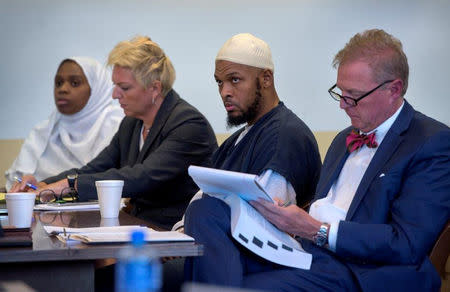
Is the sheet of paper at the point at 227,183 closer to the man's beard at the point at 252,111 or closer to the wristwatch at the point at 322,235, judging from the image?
the wristwatch at the point at 322,235

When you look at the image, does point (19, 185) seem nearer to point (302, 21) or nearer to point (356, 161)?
point (356, 161)

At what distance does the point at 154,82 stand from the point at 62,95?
1727 mm

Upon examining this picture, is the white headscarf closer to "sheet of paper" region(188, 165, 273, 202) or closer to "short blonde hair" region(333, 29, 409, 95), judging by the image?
"short blonde hair" region(333, 29, 409, 95)

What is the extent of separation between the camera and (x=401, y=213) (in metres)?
2.15

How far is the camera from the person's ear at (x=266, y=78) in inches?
124

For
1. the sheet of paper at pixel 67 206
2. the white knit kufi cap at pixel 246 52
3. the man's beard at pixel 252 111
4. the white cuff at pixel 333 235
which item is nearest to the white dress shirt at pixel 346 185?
the white cuff at pixel 333 235

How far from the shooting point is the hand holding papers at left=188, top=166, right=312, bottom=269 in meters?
2.04

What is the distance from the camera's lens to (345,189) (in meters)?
2.42

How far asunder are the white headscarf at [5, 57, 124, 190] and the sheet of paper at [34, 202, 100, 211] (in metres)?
2.04

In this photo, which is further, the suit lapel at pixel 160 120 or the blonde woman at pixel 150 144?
the suit lapel at pixel 160 120

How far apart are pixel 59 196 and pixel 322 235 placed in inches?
63.2

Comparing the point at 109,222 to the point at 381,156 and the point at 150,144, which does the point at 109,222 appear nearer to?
the point at 381,156

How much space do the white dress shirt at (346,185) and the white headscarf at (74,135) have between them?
2.99 meters

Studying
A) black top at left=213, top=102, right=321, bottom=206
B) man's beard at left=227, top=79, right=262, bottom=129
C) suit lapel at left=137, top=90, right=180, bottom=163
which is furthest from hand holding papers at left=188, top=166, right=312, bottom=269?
suit lapel at left=137, top=90, right=180, bottom=163
